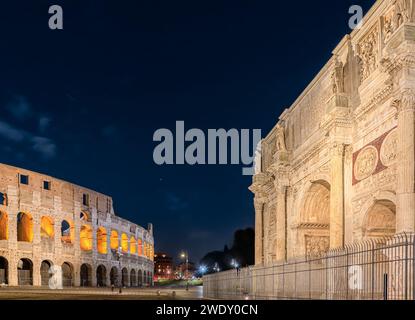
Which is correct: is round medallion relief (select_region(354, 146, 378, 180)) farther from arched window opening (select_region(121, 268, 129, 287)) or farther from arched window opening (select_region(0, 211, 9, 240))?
arched window opening (select_region(121, 268, 129, 287))

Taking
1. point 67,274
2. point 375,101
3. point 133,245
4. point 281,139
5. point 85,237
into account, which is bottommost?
point 67,274

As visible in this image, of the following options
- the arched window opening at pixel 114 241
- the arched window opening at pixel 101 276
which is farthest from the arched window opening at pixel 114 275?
the arched window opening at pixel 114 241

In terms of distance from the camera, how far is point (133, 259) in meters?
72.1

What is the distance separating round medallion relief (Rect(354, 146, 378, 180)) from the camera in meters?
15.5

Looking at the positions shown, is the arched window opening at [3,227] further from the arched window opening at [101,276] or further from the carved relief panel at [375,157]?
the carved relief panel at [375,157]

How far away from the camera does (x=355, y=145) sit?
1709 centimetres

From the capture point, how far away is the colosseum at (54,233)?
45969 mm

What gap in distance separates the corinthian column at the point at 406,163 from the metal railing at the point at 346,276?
641mm

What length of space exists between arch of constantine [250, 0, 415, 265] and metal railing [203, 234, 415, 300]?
0.97 meters

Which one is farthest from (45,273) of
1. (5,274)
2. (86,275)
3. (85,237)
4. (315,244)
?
(315,244)

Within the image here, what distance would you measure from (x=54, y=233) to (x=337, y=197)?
3993 centimetres

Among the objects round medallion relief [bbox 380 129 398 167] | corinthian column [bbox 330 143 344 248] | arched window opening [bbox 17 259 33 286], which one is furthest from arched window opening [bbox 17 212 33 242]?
round medallion relief [bbox 380 129 398 167]

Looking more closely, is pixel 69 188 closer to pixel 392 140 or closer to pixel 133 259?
pixel 133 259

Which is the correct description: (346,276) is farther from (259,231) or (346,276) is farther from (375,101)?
(259,231)
